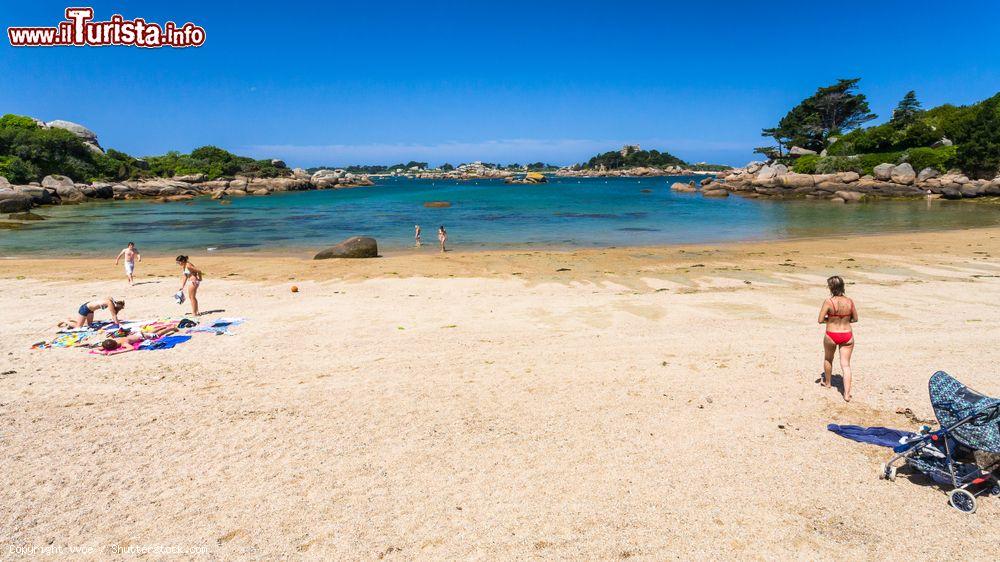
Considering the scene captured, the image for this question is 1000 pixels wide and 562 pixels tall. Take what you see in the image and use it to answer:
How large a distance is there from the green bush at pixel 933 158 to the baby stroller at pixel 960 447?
6591 centimetres

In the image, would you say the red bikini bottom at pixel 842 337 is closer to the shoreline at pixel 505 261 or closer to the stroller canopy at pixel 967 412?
the stroller canopy at pixel 967 412

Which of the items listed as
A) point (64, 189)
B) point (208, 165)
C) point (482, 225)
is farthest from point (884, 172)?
point (208, 165)

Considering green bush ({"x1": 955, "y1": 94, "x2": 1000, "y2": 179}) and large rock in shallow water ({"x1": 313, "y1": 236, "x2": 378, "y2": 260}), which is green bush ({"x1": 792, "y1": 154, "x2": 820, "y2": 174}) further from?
large rock in shallow water ({"x1": 313, "y1": 236, "x2": 378, "y2": 260})

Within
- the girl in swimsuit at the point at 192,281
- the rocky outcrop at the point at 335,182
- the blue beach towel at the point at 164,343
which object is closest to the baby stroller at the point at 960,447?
the blue beach towel at the point at 164,343

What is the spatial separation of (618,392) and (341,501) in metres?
4.21

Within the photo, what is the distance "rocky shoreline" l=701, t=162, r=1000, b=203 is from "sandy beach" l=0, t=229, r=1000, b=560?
48025mm

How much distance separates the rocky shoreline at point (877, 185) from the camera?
49.7 meters

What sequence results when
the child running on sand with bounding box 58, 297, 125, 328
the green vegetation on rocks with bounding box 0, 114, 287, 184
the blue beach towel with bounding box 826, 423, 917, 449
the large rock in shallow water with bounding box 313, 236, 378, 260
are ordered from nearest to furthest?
1. the blue beach towel with bounding box 826, 423, 917, 449
2. the child running on sand with bounding box 58, 297, 125, 328
3. the large rock in shallow water with bounding box 313, 236, 378, 260
4. the green vegetation on rocks with bounding box 0, 114, 287, 184

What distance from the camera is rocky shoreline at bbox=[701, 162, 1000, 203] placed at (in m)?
49.7

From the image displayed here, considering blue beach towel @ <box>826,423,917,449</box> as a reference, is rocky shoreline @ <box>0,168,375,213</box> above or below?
above

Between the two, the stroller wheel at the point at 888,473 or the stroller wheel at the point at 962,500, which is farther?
the stroller wheel at the point at 888,473

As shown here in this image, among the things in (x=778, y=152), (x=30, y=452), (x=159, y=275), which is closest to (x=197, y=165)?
(x=159, y=275)

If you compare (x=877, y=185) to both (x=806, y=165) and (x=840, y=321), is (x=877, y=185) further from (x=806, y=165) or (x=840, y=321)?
(x=840, y=321)

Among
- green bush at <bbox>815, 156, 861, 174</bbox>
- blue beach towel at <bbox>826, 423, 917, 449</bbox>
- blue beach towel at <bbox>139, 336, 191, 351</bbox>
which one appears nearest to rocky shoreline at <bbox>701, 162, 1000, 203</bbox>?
green bush at <bbox>815, 156, 861, 174</bbox>
